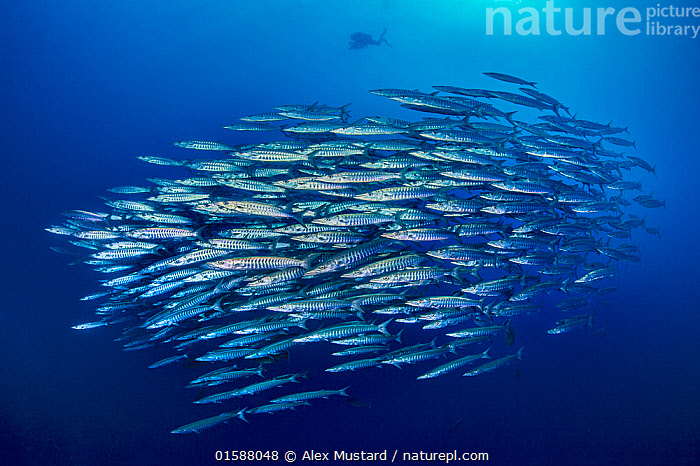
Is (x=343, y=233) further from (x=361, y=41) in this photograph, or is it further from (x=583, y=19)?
(x=583, y=19)

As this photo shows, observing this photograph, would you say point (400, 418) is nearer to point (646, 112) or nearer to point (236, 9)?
point (236, 9)

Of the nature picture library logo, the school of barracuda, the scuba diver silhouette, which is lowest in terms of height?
the school of barracuda

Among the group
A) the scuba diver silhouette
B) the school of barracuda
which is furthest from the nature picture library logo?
the school of barracuda

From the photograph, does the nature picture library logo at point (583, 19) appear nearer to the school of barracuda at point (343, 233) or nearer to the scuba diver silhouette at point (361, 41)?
the scuba diver silhouette at point (361, 41)

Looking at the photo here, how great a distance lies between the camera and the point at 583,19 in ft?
46.2

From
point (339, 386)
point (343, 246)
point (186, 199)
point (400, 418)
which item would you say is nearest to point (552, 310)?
point (400, 418)

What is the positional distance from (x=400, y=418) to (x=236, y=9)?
42.7ft

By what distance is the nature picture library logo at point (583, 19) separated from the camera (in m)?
13.4

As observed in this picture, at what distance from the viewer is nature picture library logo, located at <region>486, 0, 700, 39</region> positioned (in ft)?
44.0

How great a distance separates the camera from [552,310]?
10102 mm

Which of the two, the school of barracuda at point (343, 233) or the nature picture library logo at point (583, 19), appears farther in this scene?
the nature picture library logo at point (583, 19)

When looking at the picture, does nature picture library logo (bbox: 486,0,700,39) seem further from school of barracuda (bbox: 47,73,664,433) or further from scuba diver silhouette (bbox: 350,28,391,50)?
school of barracuda (bbox: 47,73,664,433)

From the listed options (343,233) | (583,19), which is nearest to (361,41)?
(583,19)

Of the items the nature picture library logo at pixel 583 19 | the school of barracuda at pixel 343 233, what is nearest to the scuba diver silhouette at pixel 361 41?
the nature picture library logo at pixel 583 19
